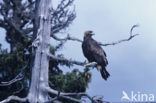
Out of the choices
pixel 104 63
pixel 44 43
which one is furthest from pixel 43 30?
pixel 104 63

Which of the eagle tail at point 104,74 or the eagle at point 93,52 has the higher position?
the eagle at point 93,52

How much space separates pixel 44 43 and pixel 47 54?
0.20 m

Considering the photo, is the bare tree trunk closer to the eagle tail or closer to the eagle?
the eagle tail

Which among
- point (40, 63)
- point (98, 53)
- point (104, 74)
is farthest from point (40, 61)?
point (98, 53)

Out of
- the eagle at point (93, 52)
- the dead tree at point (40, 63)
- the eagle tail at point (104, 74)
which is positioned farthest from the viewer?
the eagle at point (93, 52)

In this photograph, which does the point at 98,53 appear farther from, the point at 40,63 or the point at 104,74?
the point at 40,63


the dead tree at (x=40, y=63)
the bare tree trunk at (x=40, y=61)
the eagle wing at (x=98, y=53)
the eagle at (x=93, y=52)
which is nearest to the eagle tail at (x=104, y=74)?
the eagle at (x=93, y=52)

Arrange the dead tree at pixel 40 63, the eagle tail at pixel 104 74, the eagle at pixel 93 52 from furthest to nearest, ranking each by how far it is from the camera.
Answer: the eagle at pixel 93 52, the eagle tail at pixel 104 74, the dead tree at pixel 40 63

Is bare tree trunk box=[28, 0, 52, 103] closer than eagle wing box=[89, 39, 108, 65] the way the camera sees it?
Yes

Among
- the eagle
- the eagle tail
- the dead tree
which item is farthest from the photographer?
the eagle

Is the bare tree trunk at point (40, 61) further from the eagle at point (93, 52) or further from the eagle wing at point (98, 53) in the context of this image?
the eagle wing at point (98, 53)

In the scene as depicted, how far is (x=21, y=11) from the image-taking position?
1997cm

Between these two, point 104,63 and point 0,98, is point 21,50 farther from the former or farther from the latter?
point 104,63

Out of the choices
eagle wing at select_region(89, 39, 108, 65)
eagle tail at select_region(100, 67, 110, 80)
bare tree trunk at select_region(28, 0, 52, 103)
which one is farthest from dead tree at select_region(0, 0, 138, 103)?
eagle wing at select_region(89, 39, 108, 65)
